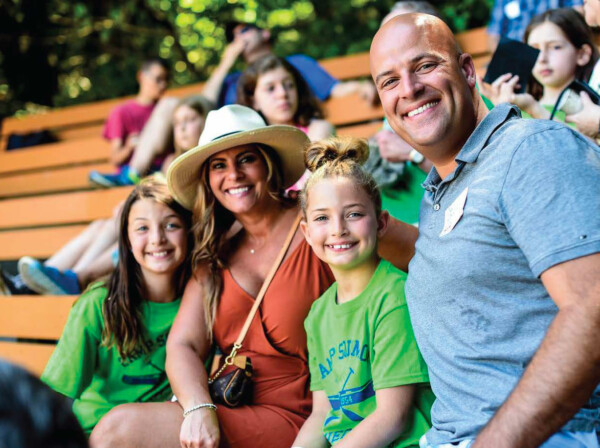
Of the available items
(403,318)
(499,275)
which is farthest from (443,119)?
(403,318)

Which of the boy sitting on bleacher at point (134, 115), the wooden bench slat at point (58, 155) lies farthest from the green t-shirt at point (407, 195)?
the wooden bench slat at point (58, 155)

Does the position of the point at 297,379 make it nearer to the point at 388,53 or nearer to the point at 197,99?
the point at 388,53

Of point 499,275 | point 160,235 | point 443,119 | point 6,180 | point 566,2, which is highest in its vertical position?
point 566,2

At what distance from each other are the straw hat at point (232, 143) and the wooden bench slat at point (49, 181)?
3.09 m

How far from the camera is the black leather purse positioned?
2.20 meters

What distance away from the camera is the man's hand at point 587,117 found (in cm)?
232

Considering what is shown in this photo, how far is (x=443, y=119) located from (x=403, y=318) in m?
0.60

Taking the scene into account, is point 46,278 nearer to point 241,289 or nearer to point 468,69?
point 241,289

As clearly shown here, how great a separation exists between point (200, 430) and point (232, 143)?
1.06 meters

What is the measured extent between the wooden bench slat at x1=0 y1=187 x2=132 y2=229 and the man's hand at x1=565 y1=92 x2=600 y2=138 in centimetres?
298

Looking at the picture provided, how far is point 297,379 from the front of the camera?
230 cm

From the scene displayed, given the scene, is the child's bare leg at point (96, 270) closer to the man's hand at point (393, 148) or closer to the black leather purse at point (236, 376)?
the black leather purse at point (236, 376)

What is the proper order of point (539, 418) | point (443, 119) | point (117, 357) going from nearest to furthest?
1. point (539, 418)
2. point (443, 119)
3. point (117, 357)

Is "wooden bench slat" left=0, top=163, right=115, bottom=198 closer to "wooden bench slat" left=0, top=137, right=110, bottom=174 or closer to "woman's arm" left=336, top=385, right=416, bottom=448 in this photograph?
"wooden bench slat" left=0, top=137, right=110, bottom=174
